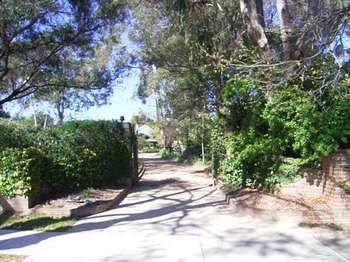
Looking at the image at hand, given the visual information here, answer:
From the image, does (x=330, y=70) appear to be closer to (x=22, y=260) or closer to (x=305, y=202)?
(x=305, y=202)

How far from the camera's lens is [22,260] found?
5828 millimetres

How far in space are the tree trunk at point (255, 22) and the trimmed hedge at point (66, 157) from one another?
226 inches

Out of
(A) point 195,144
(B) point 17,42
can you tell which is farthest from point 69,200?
(A) point 195,144

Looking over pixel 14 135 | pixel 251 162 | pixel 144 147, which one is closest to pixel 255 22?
pixel 251 162

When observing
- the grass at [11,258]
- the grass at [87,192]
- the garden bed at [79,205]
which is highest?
the grass at [87,192]

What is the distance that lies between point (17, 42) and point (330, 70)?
905 centimetres

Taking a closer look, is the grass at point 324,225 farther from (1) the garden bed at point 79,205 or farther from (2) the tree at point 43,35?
(2) the tree at point 43,35

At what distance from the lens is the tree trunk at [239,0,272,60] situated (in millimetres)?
10633

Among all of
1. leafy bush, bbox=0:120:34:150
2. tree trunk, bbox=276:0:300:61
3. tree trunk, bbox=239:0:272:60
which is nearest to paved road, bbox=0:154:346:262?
leafy bush, bbox=0:120:34:150

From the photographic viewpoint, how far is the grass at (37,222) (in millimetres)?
8094

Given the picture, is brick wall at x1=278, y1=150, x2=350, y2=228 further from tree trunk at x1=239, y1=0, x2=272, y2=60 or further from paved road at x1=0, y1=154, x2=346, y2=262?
tree trunk at x1=239, y1=0, x2=272, y2=60

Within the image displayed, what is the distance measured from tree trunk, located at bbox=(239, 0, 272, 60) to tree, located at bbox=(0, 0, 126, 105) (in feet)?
13.3

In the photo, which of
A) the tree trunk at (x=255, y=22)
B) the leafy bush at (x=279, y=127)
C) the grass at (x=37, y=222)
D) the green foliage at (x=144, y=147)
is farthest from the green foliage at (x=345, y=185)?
the green foliage at (x=144, y=147)

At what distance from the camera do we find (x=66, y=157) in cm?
1134
